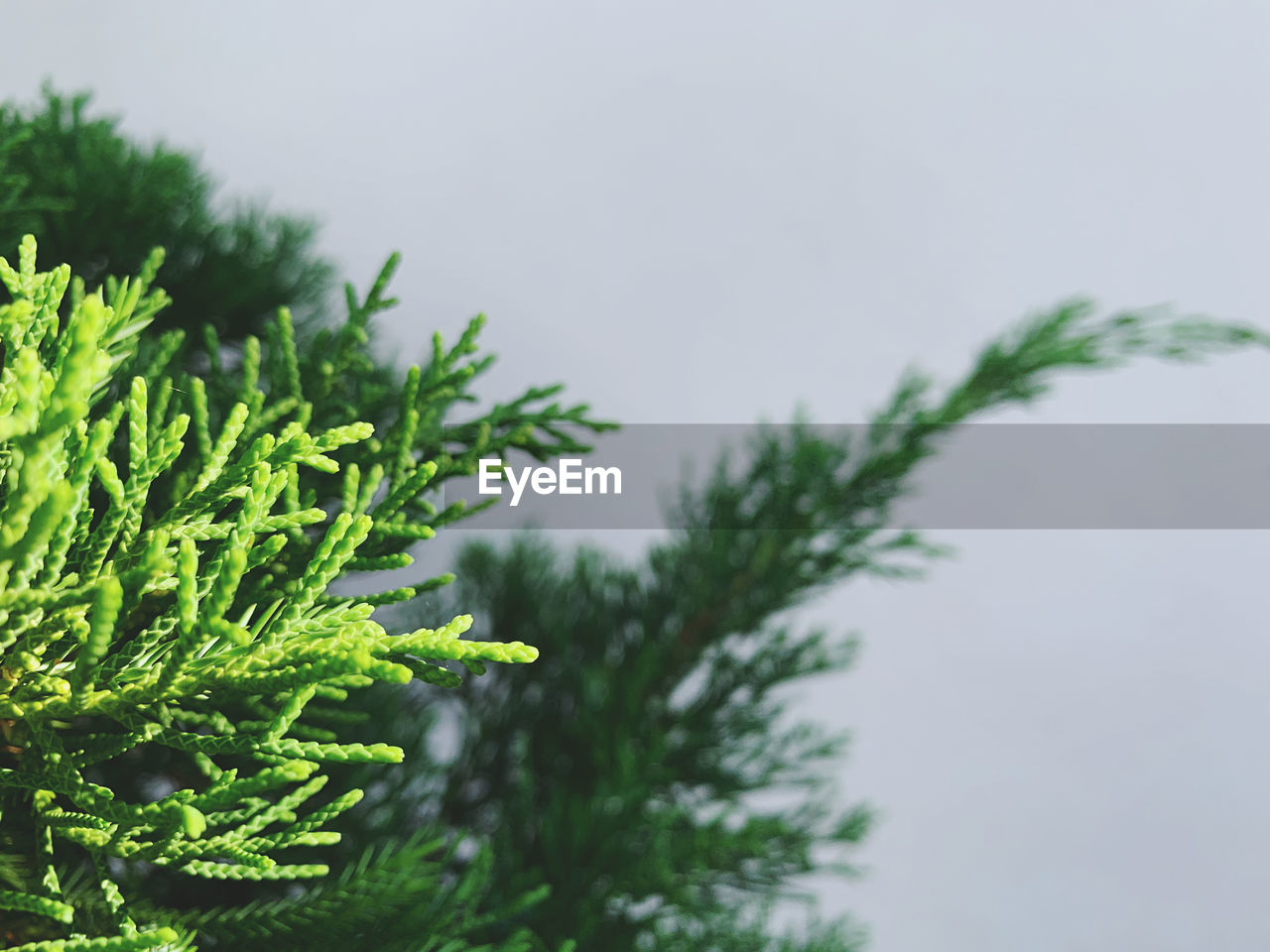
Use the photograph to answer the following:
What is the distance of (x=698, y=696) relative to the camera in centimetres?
93

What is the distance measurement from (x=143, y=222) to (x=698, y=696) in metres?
0.59

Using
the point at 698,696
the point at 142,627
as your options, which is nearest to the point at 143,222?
the point at 142,627

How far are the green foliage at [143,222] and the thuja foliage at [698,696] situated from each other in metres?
0.34

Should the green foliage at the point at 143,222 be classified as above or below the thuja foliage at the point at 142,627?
above

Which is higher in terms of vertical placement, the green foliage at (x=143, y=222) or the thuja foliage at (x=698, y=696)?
the green foliage at (x=143, y=222)

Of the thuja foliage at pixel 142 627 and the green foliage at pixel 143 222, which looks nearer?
the thuja foliage at pixel 142 627

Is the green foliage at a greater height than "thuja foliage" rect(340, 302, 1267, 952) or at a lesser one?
greater

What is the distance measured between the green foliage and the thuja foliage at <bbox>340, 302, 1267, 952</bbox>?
34 cm

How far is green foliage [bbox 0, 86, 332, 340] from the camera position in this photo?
1.91ft

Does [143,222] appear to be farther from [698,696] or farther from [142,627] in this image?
[698,696]

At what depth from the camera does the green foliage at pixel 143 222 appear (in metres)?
0.58

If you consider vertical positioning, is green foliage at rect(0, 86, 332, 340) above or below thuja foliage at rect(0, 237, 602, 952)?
above

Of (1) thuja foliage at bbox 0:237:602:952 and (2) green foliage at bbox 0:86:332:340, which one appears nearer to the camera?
(1) thuja foliage at bbox 0:237:602:952

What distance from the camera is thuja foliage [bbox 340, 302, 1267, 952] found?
77 cm
